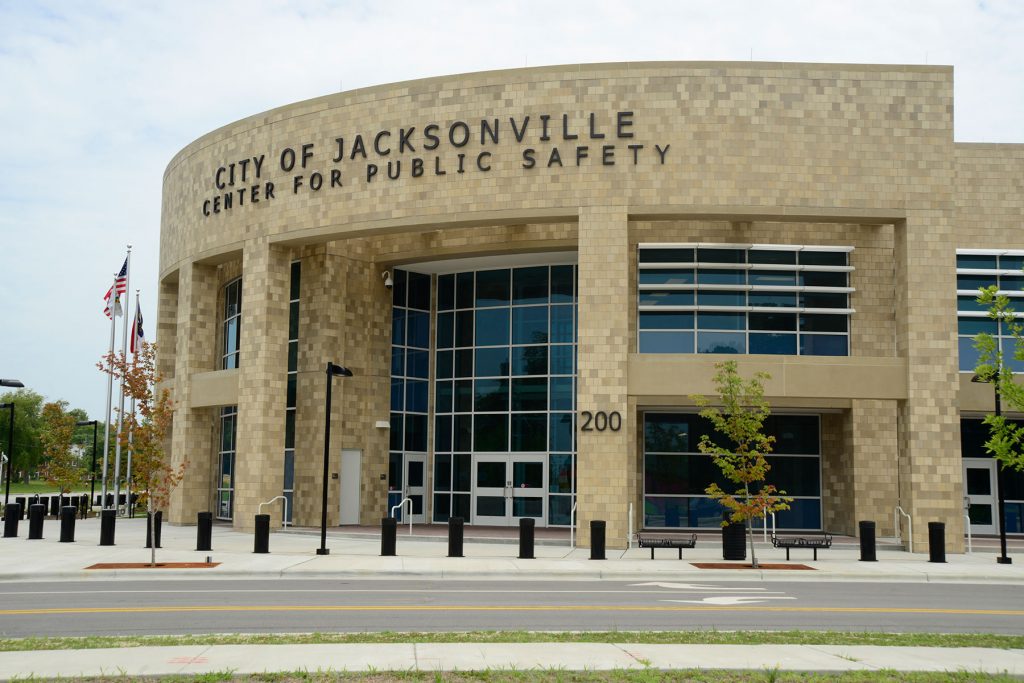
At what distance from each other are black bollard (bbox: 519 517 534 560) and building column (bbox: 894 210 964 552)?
10.3 metres

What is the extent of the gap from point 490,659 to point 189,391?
25.7 m

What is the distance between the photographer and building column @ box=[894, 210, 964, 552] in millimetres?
25547

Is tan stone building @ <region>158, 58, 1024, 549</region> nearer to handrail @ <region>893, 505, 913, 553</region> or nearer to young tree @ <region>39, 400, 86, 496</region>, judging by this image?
handrail @ <region>893, 505, 913, 553</region>

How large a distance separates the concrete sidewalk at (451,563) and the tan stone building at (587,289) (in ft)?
8.18

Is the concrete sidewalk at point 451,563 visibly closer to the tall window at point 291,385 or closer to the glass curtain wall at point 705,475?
the glass curtain wall at point 705,475

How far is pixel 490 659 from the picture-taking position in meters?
10.5

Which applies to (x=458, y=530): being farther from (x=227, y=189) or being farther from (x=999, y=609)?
(x=227, y=189)

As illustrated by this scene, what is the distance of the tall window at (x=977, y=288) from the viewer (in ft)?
102

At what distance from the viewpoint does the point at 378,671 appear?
32.0ft

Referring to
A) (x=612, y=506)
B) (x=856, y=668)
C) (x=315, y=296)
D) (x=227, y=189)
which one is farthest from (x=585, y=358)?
(x=856, y=668)

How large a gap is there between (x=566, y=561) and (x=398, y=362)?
43.4 feet

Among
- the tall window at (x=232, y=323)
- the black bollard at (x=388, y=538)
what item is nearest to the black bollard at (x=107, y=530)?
the black bollard at (x=388, y=538)

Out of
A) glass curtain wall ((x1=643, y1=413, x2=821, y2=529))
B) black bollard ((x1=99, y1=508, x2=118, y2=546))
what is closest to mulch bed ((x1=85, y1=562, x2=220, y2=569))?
black bollard ((x1=99, y1=508, x2=118, y2=546))

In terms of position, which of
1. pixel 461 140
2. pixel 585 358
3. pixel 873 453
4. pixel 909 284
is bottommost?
pixel 873 453
